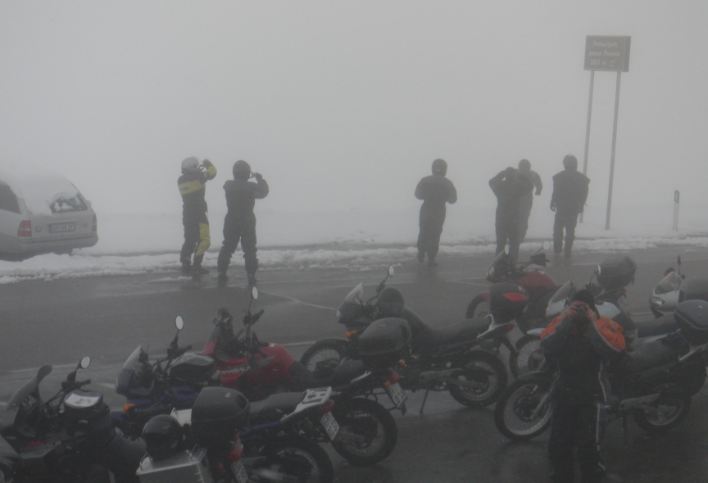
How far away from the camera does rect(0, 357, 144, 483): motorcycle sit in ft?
16.1

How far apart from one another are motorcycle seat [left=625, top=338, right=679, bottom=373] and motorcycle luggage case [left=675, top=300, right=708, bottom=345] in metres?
0.16

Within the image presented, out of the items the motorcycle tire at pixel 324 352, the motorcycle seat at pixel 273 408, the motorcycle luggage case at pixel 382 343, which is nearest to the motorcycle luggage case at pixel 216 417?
the motorcycle seat at pixel 273 408

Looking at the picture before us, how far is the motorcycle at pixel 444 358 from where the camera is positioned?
22.8 ft

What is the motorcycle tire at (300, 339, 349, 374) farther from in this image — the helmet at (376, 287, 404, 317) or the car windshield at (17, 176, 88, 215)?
the car windshield at (17, 176, 88, 215)

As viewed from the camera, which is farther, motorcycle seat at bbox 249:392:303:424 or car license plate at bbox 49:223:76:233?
car license plate at bbox 49:223:76:233

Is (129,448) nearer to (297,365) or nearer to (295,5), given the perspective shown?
(297,365)

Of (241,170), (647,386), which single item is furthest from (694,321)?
(241,170)

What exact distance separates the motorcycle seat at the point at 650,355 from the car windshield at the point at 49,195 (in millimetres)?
12333

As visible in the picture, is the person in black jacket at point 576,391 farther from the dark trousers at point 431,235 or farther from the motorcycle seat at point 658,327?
the dark trousers at point 431,235

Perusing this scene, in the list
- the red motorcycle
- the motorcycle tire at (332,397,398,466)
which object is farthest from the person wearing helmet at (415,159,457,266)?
the motorcycle tire at (332,397,398,466)

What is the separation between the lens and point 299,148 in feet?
144

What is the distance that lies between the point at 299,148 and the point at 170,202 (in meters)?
9.30

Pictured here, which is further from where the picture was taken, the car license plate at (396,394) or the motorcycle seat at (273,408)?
the car license plate at (396,394)

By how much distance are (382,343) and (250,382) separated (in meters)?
0.95
